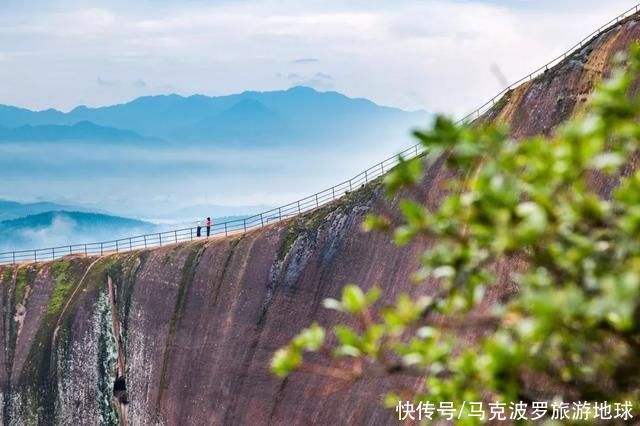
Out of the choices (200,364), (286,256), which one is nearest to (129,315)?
(200,364)

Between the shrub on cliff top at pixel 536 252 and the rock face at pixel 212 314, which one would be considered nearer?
the shrub on cliff top at pixel 536 252

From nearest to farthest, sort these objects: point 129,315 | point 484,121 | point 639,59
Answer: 1. point 639,59
2. point 484,121
3. point 129,315

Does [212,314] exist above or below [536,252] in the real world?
above

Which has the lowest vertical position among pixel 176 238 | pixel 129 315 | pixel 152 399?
pixel 152 399

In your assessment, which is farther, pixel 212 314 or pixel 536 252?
pixel 212 314

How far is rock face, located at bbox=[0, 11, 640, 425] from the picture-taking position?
2864 inches

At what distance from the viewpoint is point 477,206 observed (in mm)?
12461

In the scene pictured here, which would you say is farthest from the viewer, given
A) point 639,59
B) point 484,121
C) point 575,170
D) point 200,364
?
point 200,364

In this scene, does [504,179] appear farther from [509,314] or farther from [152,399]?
[152,399]

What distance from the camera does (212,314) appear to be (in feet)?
271

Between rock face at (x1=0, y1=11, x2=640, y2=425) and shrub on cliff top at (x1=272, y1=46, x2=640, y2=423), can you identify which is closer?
shrub on cliff top at (x1=272, y1=46, x2=640, y2=423)

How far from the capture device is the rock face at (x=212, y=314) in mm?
72750

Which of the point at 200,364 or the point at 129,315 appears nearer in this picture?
the point at 200,364

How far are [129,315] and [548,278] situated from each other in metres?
78.6
